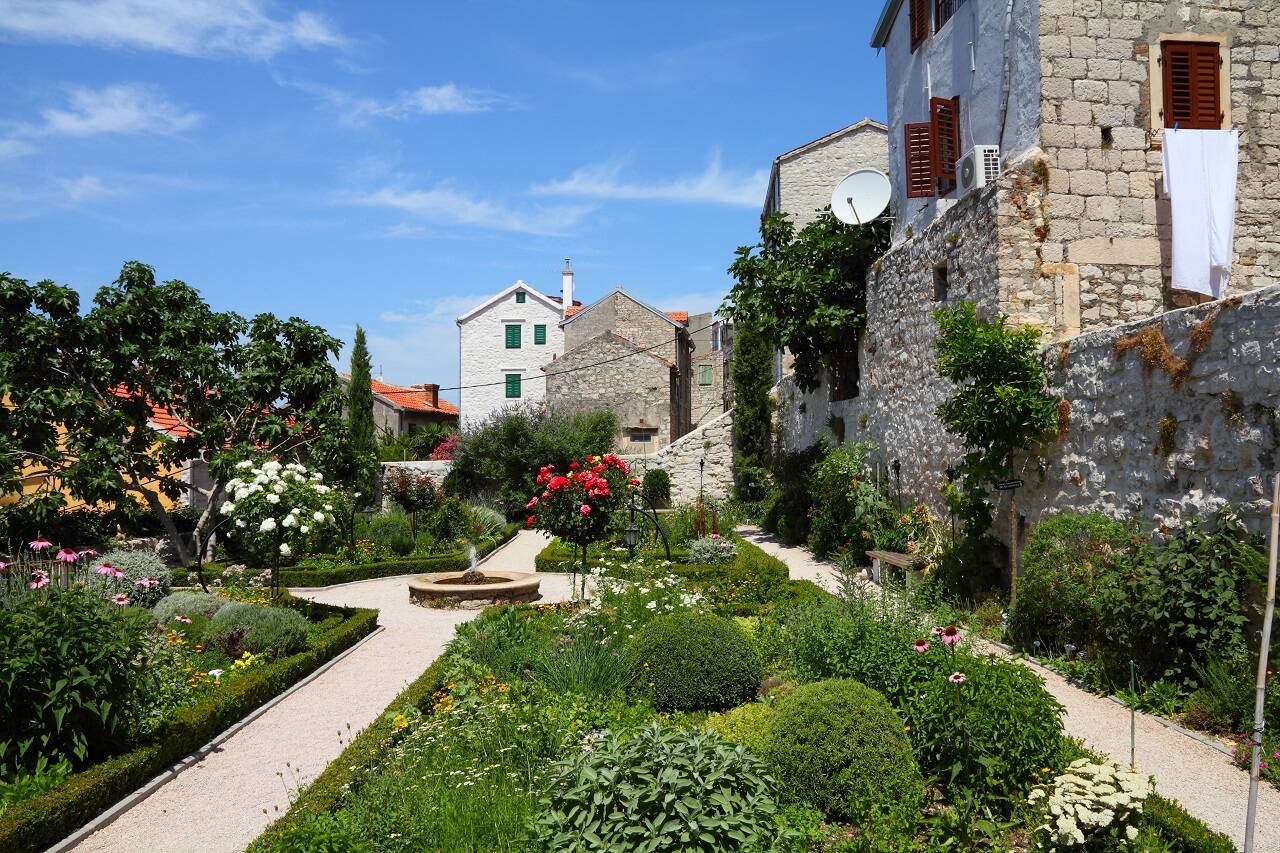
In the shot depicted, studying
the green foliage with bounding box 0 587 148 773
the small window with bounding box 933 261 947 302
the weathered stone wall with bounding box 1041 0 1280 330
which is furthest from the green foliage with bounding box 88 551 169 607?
the weathered stone wall with bounding box 1041 0 1280 330

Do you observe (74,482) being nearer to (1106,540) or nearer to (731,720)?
(731,720)

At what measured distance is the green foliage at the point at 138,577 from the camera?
11.3 meters

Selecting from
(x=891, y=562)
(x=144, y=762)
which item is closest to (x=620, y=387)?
(x=891, y=562)

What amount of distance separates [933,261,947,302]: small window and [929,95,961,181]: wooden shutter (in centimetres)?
174

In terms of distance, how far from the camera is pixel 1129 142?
36.2ft

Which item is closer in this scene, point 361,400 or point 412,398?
point 361,400

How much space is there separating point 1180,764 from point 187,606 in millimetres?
9103

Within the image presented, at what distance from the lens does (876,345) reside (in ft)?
51.5

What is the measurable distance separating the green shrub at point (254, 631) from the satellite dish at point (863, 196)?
1182 centimetres

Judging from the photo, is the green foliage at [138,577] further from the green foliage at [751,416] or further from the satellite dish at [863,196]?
the green foliage at [751,416]

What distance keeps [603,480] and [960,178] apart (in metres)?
6.39

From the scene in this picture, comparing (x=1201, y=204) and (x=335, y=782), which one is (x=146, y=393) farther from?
(x=1201, y=204)

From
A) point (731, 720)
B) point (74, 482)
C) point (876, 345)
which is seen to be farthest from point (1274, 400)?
point (74, 482)

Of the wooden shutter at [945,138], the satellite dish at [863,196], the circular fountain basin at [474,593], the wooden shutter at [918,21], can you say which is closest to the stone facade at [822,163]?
the satellite dish at [863,196]
